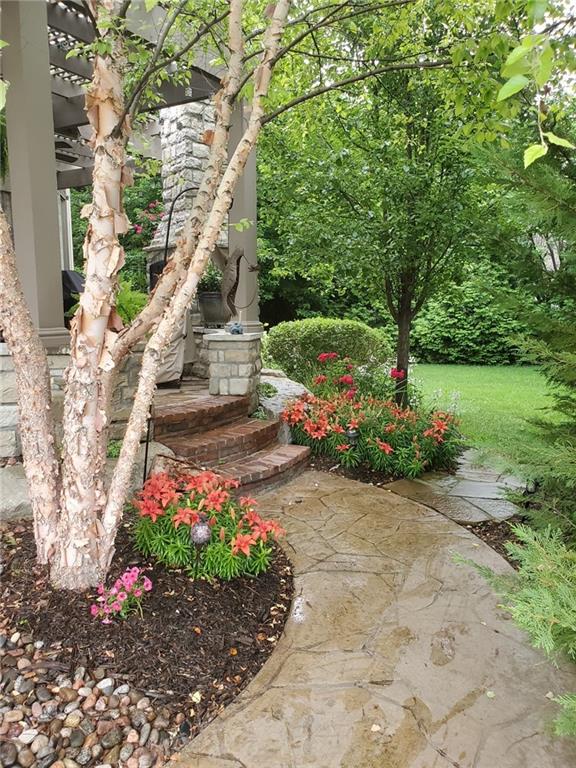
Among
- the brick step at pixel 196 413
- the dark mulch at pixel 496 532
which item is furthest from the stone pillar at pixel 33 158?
the dark mulch at pixel 496 532

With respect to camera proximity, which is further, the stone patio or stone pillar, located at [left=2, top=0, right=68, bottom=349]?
the stone patio

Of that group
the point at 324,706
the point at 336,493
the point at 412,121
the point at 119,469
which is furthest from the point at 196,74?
the point at 324,706

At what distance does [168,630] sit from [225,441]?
1970mm

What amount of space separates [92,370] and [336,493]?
2209 mm

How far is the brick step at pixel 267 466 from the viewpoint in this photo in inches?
146

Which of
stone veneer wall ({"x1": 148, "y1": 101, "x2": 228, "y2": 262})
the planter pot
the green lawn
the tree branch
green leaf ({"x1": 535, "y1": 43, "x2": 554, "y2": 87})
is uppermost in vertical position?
stone veneer wall ({"x1": 148, "y1": 101, "x2": 228, "y2": 262})

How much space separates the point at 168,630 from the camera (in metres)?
2.05

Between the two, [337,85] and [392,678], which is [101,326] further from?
[392,678]

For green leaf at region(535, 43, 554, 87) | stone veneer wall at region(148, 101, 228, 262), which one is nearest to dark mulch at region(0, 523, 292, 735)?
green leaf at region(535, 43, 554, 87)

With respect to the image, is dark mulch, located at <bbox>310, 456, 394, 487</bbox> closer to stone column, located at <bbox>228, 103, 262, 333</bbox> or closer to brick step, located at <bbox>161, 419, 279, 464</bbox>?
brick step, located at <bbox>161, 419, 279, 464</bbox>

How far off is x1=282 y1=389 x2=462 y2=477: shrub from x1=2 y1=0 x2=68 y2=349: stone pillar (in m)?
2.14

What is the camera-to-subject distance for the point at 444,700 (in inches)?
73.6

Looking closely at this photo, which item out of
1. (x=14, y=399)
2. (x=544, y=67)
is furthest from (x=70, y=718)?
(x=544, y=67)

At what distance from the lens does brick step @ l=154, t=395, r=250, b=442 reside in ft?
12.8
